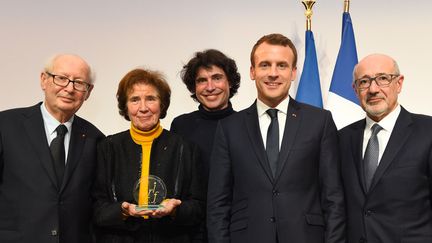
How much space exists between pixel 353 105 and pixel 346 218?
→ 70.5 inches

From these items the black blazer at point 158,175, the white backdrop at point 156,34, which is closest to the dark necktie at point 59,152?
the black blazer at point 158,175

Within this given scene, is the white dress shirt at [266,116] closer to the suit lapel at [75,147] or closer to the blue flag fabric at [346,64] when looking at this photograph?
the suit lapel at [75,147]

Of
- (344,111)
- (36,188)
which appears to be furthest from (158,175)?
(344,111)

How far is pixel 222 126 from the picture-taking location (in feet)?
9.48

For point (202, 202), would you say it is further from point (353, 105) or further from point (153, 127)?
point (353, 105)

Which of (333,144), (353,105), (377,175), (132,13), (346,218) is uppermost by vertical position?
(132,13)

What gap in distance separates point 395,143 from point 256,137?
672mm

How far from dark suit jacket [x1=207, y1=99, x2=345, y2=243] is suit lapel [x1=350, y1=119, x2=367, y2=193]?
12 centimetres

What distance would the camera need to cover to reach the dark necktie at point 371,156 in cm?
268

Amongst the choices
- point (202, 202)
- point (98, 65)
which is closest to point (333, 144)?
point (202, 202)

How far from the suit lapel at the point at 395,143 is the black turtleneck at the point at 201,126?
1079 mm

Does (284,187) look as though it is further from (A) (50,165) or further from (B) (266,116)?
(A) (50,165)

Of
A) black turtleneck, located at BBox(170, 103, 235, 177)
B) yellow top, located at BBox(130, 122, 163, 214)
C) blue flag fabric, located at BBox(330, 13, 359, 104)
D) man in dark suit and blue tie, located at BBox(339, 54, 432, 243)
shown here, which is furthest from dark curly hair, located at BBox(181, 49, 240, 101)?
blue flag fabric, located at BBox(330, 13, 359, 104)

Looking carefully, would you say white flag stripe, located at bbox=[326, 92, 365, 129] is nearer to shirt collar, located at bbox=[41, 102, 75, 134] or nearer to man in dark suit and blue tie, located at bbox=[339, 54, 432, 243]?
man in dark suit and blue tie, located at bbox=[339, 54, 432, 243]
